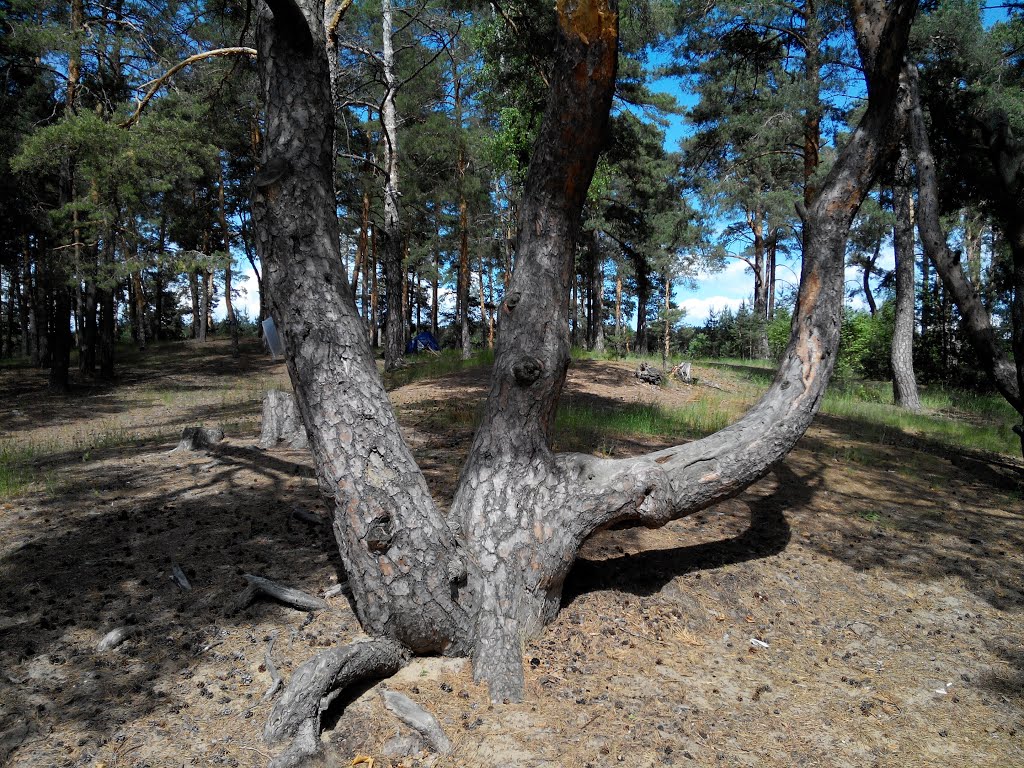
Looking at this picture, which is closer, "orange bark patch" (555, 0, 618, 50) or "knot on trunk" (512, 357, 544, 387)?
"orange bark patch" (555, 0, 618, 50)

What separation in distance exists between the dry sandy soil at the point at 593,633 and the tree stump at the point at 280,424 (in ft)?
1.17

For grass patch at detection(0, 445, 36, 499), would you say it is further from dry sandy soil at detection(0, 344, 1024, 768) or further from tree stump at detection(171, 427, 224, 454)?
tree stump at detection(171, 427, 224, 454)

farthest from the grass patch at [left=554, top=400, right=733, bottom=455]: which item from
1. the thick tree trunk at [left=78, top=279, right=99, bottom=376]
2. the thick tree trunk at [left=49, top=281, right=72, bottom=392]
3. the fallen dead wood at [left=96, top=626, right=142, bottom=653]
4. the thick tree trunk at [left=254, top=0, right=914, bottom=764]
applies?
the thick tree trunk at [left=49, top=281, right=72, bottom=392]

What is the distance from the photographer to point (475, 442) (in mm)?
3176

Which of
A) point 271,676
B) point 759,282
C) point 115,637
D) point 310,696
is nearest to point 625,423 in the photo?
point 271,676

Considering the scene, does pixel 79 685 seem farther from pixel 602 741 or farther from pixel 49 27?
pixel 49 27

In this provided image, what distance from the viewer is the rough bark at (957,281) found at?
6.20 meters

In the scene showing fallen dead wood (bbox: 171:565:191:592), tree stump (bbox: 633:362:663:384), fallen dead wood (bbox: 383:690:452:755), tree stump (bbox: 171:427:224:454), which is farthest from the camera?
tree stump (bbox: 633:362:663:384)

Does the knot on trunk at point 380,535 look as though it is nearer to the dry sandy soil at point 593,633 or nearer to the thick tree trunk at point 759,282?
the dry sandy soil at point 593,633

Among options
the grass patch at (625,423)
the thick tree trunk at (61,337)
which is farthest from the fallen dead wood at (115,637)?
the thick tree trunk at (61,337)

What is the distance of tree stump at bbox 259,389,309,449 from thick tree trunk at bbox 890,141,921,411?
10886 millimetres

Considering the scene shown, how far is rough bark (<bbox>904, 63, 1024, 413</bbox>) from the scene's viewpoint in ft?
20.4

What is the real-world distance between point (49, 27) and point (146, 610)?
1193 cm

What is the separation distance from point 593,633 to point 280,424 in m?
4.24
